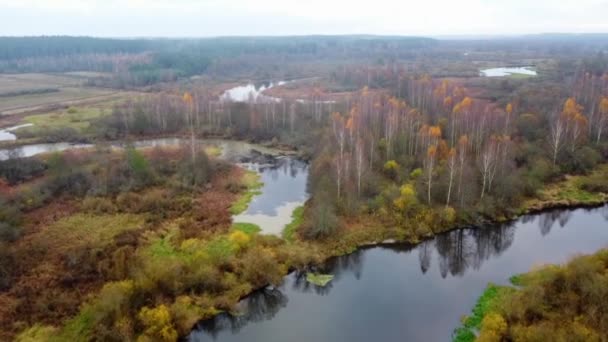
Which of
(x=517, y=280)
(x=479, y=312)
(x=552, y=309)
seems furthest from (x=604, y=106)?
(x=479, y=312)

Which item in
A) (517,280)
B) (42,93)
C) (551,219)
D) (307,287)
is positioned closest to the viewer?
(517,280)

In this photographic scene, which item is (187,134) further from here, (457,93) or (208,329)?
(208,329)

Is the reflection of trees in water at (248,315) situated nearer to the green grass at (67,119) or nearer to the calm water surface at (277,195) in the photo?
the calm water surface at (277,195)

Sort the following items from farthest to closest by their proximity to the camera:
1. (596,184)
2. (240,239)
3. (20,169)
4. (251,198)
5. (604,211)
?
(20,169)
(251,198)
(596,184)
(604,211)
(240,239)

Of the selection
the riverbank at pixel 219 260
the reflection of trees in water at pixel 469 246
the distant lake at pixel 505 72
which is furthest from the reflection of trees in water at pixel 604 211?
the distant lake at pixel 505 72

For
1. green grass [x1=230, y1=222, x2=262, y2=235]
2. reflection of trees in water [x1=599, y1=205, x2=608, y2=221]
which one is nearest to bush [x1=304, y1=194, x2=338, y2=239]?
green grass [x1=230, y1=222, x2=262, y2=235]

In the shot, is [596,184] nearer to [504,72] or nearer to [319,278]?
[319,278]
